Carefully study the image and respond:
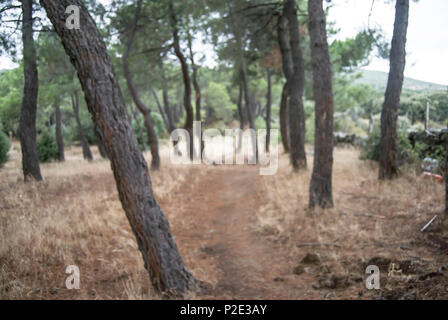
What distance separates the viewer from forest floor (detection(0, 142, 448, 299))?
376 centimetres

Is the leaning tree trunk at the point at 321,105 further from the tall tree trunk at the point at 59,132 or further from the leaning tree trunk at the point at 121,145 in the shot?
the tall tree trunk at the point at 59,132

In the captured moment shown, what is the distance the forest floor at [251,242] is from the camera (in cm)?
376

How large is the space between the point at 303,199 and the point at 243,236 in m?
2.05

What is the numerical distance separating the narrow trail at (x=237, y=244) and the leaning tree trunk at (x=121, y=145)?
2.46 ft

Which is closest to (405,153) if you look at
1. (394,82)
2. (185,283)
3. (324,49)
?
(394,82)

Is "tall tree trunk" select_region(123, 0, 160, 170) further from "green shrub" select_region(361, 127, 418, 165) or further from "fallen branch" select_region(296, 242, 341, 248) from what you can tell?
"fallen branch" select_region(296, 242, 341, 248)

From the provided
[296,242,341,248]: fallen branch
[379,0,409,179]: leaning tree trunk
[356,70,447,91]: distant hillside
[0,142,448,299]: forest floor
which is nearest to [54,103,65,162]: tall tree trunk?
[0,142,448,299]: forest floor

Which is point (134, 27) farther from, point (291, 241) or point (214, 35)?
point (291, 241)

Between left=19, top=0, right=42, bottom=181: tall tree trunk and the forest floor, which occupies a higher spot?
left=19, top=0, right=42, bottom=181: tall tree trunk

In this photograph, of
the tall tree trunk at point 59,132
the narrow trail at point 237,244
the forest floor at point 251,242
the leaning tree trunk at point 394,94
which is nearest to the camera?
the forest floor at point 251,242

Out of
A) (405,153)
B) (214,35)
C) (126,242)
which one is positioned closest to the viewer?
(126,242)

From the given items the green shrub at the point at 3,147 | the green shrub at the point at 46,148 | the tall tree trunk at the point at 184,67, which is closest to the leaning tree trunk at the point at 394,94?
the tall tree trunk at the point at 184,67

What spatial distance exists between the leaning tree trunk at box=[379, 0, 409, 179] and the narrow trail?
3.37 meters
